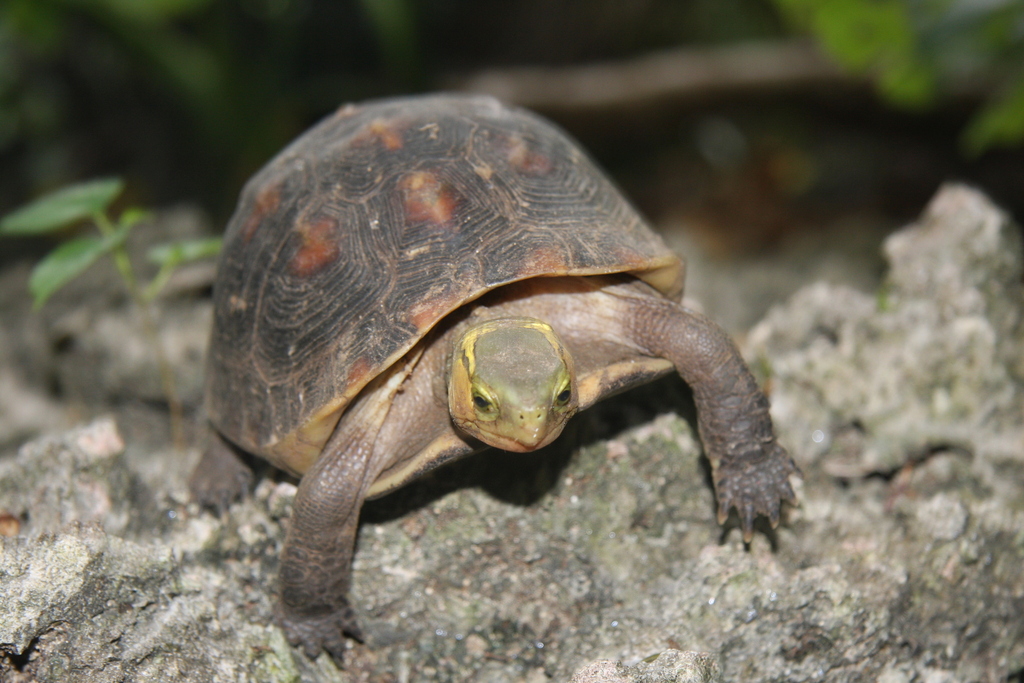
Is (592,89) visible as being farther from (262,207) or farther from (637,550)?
(637,550)

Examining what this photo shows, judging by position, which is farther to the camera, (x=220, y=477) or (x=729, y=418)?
(x=220, y=477)

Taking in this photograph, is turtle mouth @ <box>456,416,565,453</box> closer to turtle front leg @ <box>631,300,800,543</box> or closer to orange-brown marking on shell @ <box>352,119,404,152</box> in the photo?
turtle front leg @ <box>631,300,800,543</box>

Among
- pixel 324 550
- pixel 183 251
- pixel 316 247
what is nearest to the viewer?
pixel 324 550

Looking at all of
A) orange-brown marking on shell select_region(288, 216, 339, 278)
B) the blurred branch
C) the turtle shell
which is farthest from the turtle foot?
the blurred branch

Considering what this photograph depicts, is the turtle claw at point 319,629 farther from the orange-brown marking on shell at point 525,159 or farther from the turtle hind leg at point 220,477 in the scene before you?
the orange-brown marking on shell at point 525,159

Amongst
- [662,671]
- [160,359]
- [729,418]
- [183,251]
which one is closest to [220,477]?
[183,251]

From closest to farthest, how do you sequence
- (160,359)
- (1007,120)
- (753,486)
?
(753,486)
(160,359)
(1007,120)
